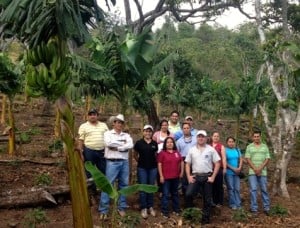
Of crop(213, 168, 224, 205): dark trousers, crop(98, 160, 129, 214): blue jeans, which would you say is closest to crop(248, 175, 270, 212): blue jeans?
crop(213, 168, 224, 205): dark trousers

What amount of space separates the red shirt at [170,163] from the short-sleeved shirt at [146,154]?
14 cm

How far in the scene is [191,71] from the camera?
25.0m

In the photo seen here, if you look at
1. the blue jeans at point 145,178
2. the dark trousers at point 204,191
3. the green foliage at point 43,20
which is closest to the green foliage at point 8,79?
the blue jeans at point 145,178

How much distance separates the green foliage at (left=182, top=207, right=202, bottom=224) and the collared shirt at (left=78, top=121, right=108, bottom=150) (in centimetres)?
191

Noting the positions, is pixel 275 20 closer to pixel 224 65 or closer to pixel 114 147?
pixel 114 147

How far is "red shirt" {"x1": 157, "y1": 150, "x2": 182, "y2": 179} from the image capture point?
8.02m

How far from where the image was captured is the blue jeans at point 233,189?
8953 mm

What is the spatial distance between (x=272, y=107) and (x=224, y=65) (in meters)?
14.1

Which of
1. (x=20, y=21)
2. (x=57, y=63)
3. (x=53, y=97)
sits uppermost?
(x=20, y=21)

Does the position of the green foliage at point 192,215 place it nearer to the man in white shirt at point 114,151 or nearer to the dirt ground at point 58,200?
the dirt ground at point 58,200

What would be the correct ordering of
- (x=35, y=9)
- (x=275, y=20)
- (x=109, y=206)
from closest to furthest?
(x=35, y=9) < (x=109, y=206) < (x=275, y=20)

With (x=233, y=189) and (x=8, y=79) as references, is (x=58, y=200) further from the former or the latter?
(x=8, y=79)

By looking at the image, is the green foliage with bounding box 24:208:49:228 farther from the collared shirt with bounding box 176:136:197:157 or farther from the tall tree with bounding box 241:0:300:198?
the tall tree with bounding box 241:0:300:198

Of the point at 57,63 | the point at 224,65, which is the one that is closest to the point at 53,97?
the point at 57,63
